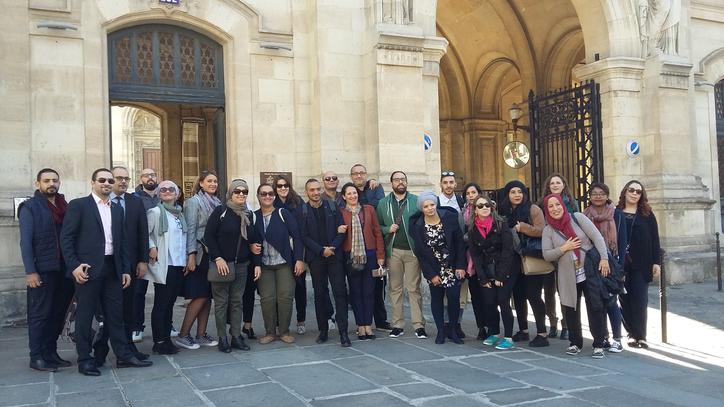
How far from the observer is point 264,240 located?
7293 millimetres

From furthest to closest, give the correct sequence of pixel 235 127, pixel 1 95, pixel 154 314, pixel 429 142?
pixel 429 142
pixel 235 127
pixel 1 95
pixel 154 314

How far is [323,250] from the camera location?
290 inches

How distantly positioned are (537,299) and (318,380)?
272 centimetres

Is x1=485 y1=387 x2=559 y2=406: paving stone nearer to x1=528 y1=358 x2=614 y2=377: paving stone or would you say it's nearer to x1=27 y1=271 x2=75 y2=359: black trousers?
x1=528 y1=358 x2=614 y2=377: paving stone

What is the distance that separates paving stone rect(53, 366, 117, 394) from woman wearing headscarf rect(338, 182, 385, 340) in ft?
8.81

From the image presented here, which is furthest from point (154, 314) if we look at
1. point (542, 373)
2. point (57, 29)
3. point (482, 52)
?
point (482, 52)

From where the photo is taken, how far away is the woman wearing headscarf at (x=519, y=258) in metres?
7.16

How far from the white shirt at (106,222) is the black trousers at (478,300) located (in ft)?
12.3

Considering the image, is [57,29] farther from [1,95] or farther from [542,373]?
[542,373]

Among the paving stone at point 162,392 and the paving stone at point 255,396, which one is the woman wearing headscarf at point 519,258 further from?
the paving stone at point 162,392

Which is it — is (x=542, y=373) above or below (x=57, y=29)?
below

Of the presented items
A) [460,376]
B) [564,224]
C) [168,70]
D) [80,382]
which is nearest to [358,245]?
[460,376]

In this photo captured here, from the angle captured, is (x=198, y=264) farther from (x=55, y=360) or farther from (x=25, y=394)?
(x=25, y=394)

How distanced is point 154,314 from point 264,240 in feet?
4.42
